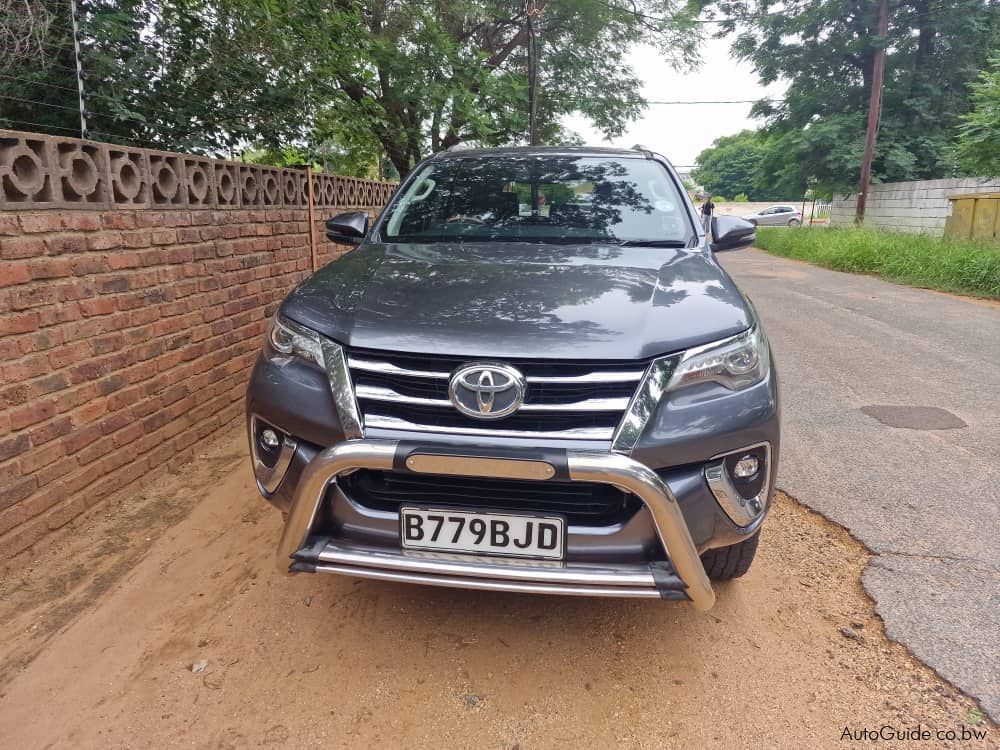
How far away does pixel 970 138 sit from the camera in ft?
46.5

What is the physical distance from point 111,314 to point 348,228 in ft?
3.71

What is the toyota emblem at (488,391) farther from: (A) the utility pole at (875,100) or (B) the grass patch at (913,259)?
(A) the utility pole at (875,100)

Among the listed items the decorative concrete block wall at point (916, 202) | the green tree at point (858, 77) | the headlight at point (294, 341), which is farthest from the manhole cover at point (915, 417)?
the green tree at point (858, 77)

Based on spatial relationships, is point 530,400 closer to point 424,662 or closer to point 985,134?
point 424,662

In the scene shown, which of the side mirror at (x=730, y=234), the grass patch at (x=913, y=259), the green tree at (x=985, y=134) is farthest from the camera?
the green tree at (x=985, y=134)

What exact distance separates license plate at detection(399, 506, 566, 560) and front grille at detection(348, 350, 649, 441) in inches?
9.2

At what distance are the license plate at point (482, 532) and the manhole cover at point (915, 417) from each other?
134 inches

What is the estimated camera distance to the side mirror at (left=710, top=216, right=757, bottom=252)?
316cm

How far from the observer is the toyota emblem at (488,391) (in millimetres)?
1903

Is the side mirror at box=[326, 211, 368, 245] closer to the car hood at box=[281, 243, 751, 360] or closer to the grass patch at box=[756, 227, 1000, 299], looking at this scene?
the car hood at box=[281, 243, 751, 360]

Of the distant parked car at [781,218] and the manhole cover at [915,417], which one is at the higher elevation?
the distant parked car at [781,218]

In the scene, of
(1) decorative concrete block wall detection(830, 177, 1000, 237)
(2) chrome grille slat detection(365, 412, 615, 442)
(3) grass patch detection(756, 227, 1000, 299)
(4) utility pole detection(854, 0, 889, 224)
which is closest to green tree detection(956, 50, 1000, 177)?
(1) decorative concrete block wall detection(830, 177, 1000, 237)

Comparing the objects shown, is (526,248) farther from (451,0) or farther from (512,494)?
(451,0)

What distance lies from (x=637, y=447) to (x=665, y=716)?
0.79 meters
